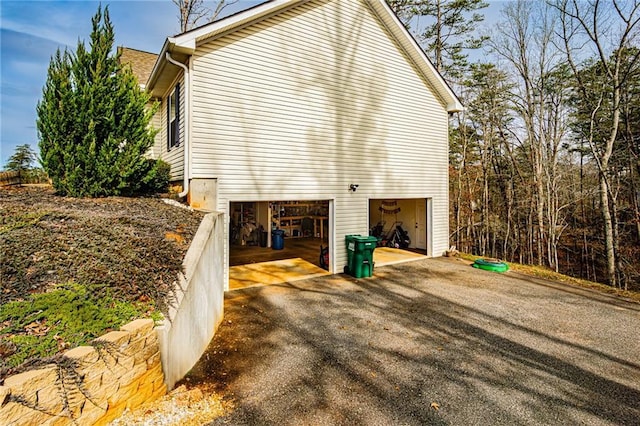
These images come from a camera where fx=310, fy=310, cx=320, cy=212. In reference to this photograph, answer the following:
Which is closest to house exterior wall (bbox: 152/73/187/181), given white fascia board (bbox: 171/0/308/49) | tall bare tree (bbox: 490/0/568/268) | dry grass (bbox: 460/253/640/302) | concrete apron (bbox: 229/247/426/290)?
white fascia board (bbox: 171/0/308/49)

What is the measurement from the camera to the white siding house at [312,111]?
275 inches

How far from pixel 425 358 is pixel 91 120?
702cm

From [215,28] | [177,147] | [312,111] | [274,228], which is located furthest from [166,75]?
[274,228]

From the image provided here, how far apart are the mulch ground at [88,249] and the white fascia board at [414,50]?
8.73 metres

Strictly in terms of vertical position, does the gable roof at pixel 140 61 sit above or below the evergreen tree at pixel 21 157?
above

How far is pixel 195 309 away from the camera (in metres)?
3.96

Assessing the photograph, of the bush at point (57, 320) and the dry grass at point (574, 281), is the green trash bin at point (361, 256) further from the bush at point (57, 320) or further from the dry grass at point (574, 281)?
the bush at point (57, 320)

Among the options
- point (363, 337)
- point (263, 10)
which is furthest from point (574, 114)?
point (363, 337)

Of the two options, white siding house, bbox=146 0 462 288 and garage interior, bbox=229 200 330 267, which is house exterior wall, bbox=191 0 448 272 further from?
garage interior, bbox=229 200 330 267

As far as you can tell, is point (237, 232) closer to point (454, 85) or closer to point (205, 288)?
point (205, 288)

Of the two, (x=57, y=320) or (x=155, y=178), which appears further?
(x=155, y=178)

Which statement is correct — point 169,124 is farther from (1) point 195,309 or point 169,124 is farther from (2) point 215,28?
(1) point 195,309

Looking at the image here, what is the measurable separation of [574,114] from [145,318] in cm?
1995

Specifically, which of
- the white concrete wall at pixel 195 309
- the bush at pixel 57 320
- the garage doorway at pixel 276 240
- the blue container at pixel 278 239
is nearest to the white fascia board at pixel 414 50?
the garage doorway at pixel 276 240
